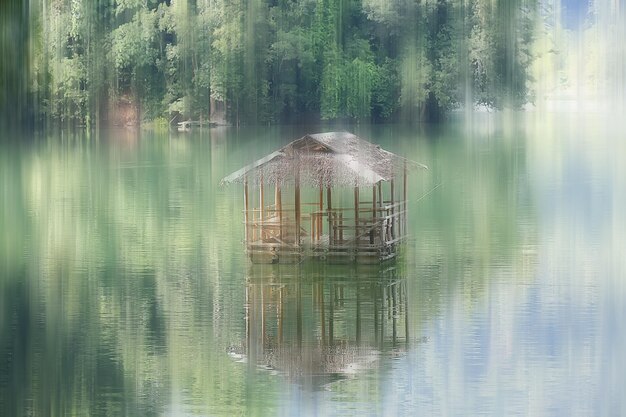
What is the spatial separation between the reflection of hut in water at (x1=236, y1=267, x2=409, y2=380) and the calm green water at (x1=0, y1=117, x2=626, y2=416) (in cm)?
4

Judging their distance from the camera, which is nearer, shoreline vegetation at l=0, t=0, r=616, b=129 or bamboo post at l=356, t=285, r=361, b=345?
bamboo post at l=356, t=285, r=361, b=345

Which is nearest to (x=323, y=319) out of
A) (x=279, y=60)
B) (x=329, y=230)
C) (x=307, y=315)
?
(x=307, y=315)

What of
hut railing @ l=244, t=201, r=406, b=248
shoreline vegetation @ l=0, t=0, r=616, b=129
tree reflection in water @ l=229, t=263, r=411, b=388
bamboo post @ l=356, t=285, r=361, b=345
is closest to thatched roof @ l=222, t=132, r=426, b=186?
hut railing @ l=244, t=201, r=406, b=248

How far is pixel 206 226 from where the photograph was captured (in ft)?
89.2

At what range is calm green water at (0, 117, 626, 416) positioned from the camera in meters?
14.3

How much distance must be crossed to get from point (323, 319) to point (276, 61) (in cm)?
4268

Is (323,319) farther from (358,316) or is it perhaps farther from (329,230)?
(329,230)

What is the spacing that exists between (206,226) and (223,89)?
33.4 metres

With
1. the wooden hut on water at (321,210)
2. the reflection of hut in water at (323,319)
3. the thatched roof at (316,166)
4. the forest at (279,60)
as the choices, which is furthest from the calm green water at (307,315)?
the forest at (279,60)

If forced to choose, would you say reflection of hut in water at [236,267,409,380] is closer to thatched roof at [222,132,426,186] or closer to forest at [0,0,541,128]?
thatched roof at [222,132,426,186]

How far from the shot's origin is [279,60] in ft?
195

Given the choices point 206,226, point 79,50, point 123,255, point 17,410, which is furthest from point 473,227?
point 79,50

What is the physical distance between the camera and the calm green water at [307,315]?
1434 centimetres

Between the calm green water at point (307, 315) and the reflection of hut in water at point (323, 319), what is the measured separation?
4cm
